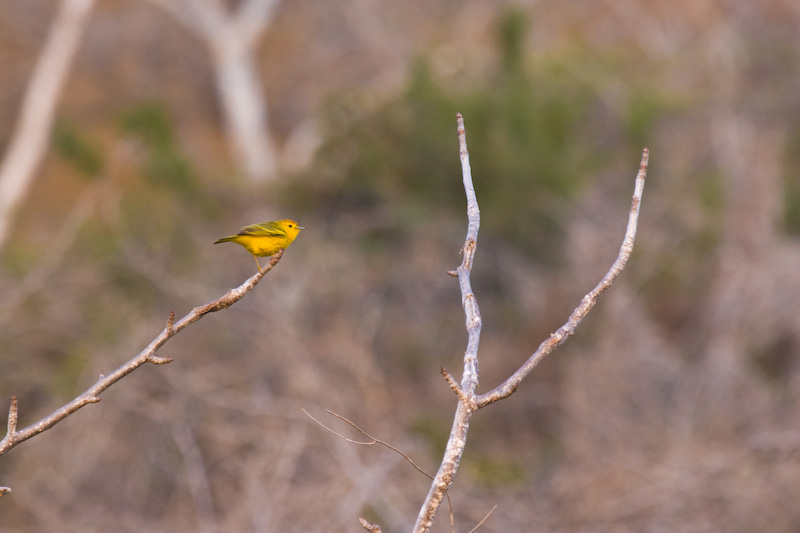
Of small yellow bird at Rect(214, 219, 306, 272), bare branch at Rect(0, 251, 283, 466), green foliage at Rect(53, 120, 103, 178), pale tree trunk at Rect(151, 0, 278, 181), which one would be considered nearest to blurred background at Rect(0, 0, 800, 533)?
green foliage at Rect(53, 120, 103, 178)

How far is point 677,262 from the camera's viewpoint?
34.4ft

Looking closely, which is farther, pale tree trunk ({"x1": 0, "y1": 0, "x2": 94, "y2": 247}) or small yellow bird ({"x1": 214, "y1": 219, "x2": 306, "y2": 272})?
pale tree trunk ({"x1": 0, "y1": 0, "x2": 94, "y2": 247})

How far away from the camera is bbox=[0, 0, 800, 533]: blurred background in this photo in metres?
7.64

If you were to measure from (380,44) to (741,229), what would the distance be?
8899 millimetres

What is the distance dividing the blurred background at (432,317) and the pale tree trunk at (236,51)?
725cm

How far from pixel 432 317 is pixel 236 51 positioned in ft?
36.0

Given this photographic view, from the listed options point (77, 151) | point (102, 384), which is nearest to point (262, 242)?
point (102, 384)

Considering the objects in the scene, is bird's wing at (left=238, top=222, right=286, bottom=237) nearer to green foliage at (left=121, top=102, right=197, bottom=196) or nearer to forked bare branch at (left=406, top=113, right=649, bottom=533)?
forked bare branch at (left=406, top=113, right=649, bottom=533)

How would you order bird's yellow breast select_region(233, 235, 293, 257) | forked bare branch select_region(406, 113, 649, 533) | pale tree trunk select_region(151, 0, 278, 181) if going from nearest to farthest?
forked bare branch select_region(406, 113, 649, 533) → bird's yellow breast select_region(233, 235, 293, 257) → pale tree trunk select_region(151, 0, 278, 181)

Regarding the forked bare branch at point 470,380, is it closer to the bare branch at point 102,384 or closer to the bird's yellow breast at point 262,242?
the bare branch at point 102,384

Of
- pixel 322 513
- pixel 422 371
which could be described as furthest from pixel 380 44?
pixel 322 513

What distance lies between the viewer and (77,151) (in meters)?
9.51

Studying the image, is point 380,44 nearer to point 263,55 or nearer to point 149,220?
point 263,55

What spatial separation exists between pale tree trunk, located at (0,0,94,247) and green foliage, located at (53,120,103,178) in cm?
676
